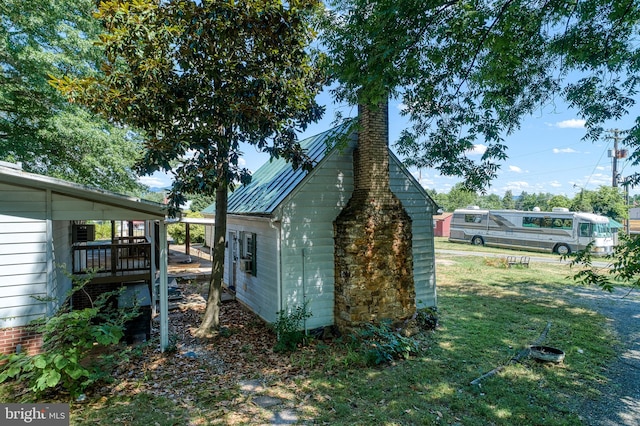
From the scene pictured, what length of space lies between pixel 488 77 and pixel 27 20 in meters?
13.6

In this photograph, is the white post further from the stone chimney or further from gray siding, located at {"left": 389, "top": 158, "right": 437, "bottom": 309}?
gray siding, located at {"left": 389, "top": 158, "right": 437, "bottom": 309}

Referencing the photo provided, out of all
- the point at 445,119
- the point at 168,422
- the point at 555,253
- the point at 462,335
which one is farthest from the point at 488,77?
the point at 555,253

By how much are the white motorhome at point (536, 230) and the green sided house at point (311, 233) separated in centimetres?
1605

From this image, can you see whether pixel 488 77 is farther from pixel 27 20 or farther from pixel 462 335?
pixel 27 20

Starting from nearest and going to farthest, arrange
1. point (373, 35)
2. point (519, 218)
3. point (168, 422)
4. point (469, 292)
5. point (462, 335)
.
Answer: point (168, 422), point (373, 35), point (462, 335), point (469, 292), point (519, 218)

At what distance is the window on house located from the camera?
964cm

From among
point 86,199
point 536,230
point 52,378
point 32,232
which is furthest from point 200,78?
point 536,230

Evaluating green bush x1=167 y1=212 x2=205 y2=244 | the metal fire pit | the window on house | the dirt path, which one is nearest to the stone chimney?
the metal fire pit

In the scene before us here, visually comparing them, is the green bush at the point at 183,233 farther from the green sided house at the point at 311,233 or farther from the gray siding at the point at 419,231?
the gray siding at the point at 419,231

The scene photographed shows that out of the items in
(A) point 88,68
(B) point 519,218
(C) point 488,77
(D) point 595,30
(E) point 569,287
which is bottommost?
(E) point 569,287

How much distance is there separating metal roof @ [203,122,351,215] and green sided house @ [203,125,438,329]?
0.04 meters

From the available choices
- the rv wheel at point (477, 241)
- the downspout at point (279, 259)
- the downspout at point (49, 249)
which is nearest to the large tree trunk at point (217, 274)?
the downspout at point (279, 259)

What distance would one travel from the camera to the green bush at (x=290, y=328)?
24.1 feet

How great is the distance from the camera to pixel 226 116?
6.82 metres
